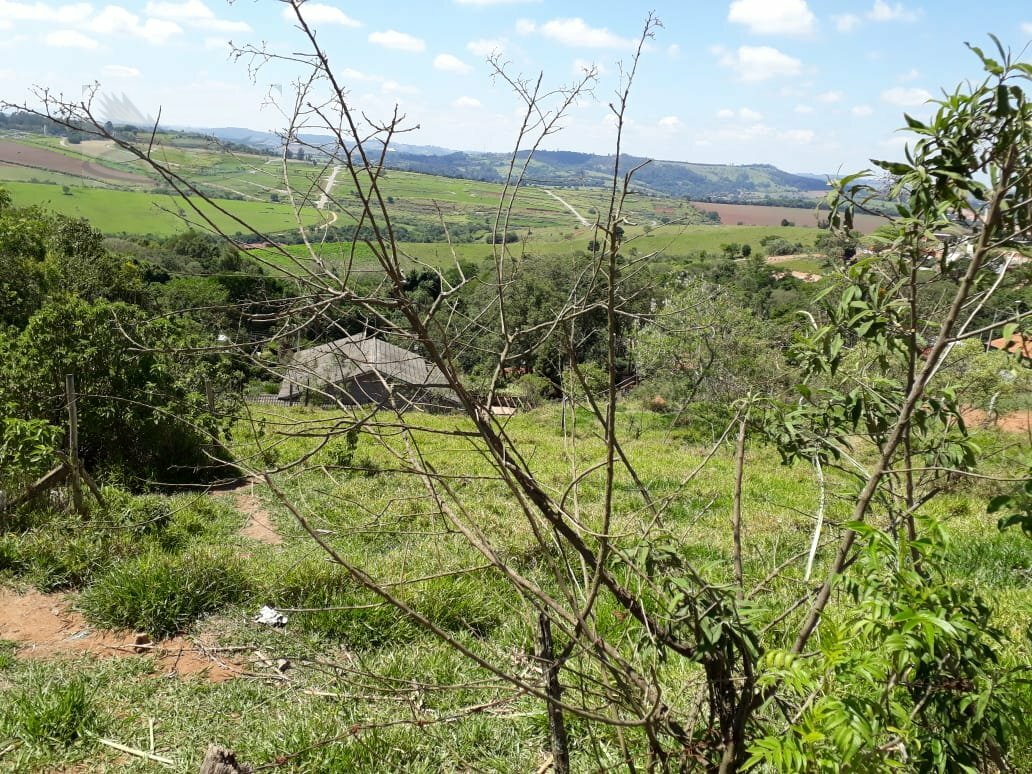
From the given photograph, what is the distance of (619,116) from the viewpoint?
170cm

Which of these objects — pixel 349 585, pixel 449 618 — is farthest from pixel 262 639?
pixel 449 618

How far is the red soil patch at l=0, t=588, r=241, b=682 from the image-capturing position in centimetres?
411

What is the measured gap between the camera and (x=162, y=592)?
462 centimetres

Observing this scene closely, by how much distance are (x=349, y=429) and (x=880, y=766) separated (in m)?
1.46

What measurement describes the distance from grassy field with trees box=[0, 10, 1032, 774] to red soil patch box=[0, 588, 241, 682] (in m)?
0.03

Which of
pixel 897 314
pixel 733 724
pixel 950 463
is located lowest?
pixel 733 724

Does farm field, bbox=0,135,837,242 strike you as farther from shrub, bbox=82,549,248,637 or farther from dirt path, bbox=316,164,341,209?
shrub, bbox=82,549,248,637

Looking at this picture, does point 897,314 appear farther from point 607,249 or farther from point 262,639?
point 262,639

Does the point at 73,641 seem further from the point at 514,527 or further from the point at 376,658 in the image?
the point at 514,527

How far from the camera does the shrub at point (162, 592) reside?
4.50 m

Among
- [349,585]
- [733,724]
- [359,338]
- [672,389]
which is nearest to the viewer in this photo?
[733,724]

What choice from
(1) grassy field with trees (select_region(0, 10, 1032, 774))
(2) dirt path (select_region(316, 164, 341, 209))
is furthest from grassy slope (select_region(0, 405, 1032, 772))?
(2) dirt path (select_region(316, 164, 341, 209))

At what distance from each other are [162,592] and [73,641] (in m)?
0.54

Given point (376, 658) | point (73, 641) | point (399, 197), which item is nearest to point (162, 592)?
point (73, 641)
